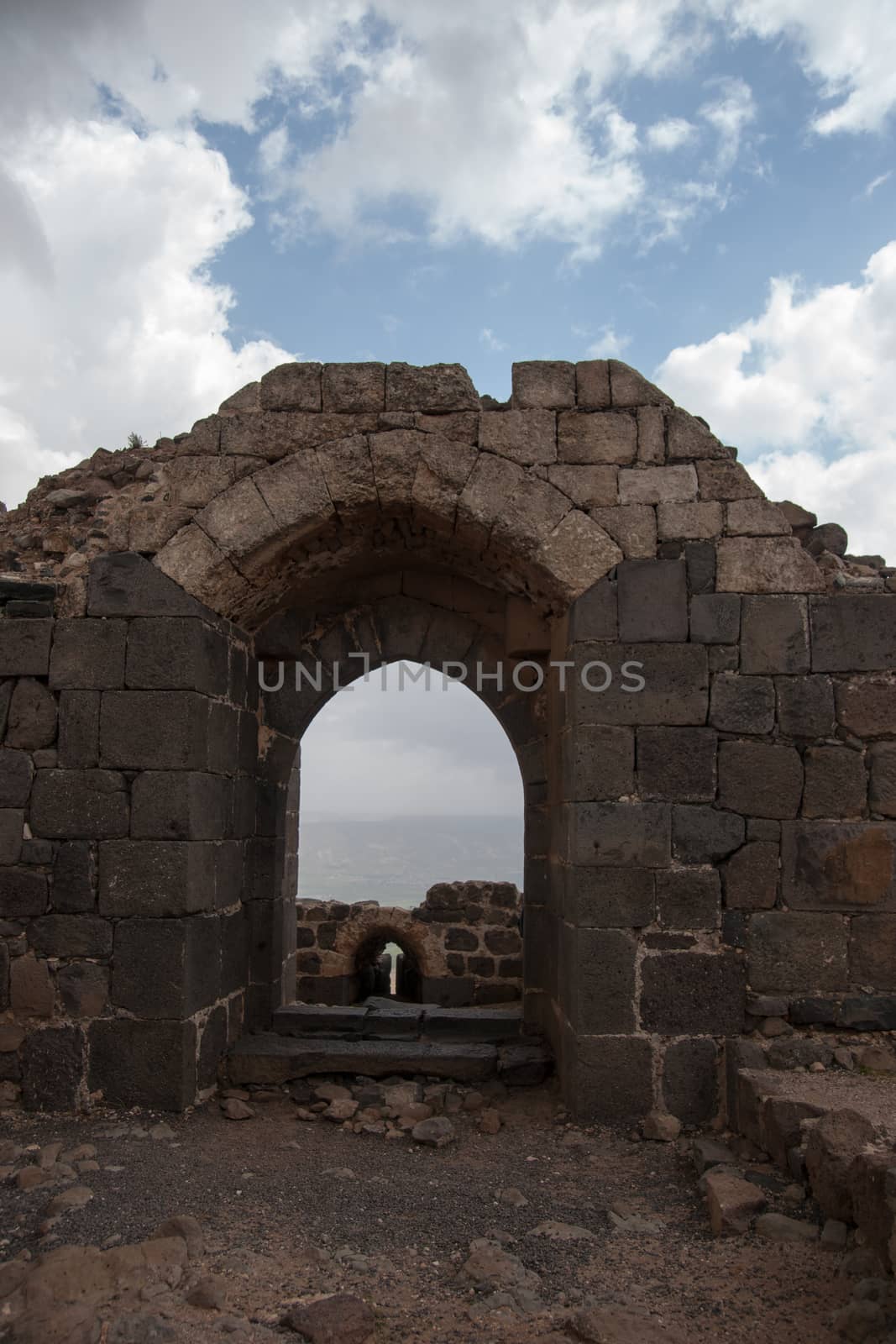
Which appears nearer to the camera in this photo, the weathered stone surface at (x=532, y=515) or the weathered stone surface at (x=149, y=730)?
the weathered stone surface at (x=149, y=730)

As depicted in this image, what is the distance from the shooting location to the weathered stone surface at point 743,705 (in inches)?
184

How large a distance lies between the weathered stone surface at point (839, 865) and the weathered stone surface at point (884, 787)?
0.25 ft

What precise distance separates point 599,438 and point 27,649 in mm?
3039

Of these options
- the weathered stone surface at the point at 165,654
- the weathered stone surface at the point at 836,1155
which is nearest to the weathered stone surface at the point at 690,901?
the weathered stone surface at the point at 836,1155

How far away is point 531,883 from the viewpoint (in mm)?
5859

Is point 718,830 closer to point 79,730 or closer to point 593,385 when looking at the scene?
point 593,385

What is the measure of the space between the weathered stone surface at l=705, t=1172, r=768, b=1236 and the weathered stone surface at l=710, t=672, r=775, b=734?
1.96 m

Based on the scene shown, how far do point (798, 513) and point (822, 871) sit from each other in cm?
179

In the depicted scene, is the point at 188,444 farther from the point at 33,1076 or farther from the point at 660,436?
the point at 33,1076

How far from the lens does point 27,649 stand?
15.9 ft

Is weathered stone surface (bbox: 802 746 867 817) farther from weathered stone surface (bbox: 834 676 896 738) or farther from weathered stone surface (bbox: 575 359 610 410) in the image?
weathered stone surface (bbox: 575 359 610 410)

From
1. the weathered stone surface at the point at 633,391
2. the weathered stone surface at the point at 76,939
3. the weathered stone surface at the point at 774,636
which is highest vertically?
the weathered stone surface at the point at 633,391

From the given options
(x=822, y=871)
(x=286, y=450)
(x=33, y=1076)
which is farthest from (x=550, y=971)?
(x=286, y=450)

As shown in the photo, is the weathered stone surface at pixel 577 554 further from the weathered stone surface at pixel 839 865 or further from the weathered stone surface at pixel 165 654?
the weathered stone surface at pixel 165 654
